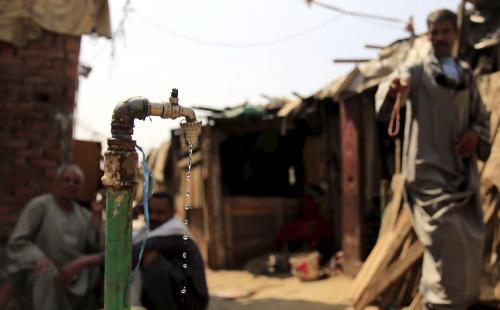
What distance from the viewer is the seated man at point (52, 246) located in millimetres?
4133

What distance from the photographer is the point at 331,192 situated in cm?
866

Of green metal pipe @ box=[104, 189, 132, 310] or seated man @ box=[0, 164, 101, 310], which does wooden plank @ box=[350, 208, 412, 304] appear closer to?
seated man @ box=[0, 164, 101, 310]

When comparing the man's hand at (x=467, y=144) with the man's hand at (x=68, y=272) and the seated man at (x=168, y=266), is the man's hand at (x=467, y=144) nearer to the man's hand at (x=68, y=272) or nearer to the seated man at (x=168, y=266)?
the seated man at (x=168, y=266)

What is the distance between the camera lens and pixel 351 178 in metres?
7.54

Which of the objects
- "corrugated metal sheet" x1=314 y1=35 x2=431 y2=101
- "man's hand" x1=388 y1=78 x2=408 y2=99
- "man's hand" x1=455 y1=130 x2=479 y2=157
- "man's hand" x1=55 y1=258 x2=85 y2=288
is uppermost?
"corrugated metal sheet" x1=314 y1=35 x2=431 y2=101

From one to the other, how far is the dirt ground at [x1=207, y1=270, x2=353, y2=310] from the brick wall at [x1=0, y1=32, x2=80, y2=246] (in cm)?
235

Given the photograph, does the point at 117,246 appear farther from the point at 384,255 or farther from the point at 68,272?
the point at 384,255

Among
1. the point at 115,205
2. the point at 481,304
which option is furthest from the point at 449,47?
the point at 115,205

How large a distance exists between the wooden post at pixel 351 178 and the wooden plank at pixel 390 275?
2761 mm

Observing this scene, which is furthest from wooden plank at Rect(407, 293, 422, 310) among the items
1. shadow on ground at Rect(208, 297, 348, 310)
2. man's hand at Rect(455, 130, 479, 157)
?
shadow on ground at Rect(208, 297, 348, 310)

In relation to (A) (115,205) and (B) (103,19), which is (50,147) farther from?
(A) (115,205)

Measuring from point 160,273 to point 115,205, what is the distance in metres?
2.04

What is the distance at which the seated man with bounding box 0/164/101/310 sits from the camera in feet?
13.6

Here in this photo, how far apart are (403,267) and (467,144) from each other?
4.40 ft
